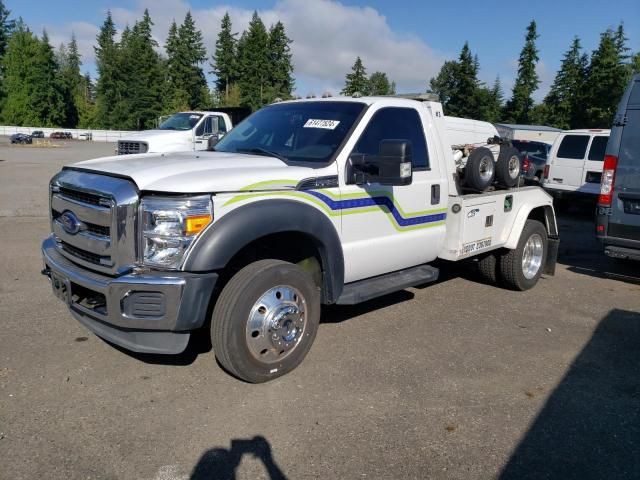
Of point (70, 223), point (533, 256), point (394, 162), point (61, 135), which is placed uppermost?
point (394, 162)

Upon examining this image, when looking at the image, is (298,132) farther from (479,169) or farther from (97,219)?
(479,169)

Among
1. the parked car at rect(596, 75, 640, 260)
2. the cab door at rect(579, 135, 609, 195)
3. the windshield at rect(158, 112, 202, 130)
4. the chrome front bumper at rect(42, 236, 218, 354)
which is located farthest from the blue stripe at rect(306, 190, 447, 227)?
the windshield at rect(158, 112, 202, 130)

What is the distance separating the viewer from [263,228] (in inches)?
137

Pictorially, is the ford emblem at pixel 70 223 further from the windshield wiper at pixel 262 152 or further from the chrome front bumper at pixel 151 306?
the windshield wiper at pixel 262 152

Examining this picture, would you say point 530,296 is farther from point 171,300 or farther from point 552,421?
point 171,300

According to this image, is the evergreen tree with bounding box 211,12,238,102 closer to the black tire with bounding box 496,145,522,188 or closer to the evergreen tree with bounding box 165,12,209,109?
the evergreen tree with bounding box 165,12,209,109

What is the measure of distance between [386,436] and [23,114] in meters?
91.2

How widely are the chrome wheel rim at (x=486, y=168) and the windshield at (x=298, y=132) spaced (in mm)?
1610

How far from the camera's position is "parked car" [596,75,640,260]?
21.0 ft

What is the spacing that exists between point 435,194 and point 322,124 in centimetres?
130

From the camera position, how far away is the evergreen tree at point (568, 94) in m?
58.3

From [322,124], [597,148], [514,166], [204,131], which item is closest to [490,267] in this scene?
[514,166]

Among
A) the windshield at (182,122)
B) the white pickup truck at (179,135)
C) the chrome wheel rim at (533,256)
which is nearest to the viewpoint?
the chrome wheel rim at (533,256)

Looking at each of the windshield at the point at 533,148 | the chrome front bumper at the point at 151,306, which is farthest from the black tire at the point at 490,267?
the windshield at the point at 533,148
